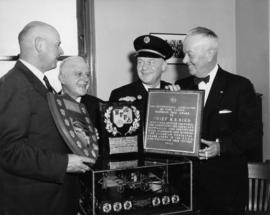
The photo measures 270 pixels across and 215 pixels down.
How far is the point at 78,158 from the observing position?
1.71 metres

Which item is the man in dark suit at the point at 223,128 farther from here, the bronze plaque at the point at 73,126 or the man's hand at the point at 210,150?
the bronze plaque at the point at 73,126

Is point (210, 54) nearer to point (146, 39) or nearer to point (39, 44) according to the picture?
point (146, 39)

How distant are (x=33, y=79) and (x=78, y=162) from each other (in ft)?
1.61

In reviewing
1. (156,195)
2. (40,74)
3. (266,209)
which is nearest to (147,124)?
(156,195)

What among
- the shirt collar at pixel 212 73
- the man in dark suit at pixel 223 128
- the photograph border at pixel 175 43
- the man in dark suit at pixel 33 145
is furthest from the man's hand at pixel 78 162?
the photograph border at pixel 175 43

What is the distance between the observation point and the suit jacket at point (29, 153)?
1.69 m

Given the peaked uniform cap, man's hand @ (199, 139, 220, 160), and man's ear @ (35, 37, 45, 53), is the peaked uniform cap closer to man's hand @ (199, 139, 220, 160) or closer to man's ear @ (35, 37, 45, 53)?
man's hand @ (199, 139, 220, 160)

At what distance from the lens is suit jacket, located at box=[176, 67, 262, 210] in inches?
90.4

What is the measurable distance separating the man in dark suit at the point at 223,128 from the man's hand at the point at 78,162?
850mm

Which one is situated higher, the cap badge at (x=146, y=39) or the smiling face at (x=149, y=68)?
the cap badge at (x=146, y=39)

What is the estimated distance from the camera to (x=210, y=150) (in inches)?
84.7

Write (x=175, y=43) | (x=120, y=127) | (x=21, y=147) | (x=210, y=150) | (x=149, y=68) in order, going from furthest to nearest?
1. (x=175, y=43)
2. (x=149, y=68)
3. (x=210, y=150)
4. (x=120, y=127)
5. (x=21, y=147)

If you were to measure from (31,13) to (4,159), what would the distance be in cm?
245

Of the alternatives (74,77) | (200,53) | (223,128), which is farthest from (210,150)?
(74,77)
